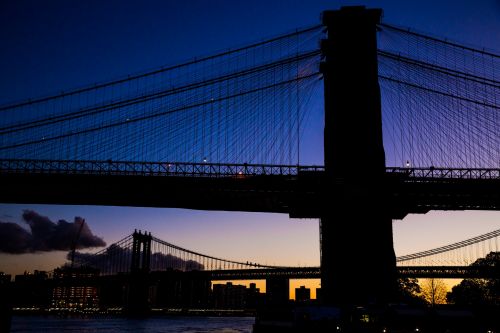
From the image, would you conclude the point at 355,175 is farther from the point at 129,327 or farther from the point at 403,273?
the point at 403,273

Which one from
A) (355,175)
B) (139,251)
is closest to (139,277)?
(139,251)

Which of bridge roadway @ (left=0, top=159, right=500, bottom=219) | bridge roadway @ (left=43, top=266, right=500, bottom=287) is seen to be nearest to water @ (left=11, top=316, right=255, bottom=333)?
bridge roadway @ (left=43, top=266, right=500, bottom=287)

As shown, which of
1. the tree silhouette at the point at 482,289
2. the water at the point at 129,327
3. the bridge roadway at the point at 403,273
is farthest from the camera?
the tree silhouette at the point at 482,289

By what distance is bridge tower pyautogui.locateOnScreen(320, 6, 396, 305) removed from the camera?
28438mm

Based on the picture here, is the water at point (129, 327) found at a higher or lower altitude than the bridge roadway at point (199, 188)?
lower

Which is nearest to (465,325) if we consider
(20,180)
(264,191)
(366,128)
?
(366,128)

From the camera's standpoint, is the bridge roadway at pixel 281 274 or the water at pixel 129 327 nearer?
the water at pixel 129 327

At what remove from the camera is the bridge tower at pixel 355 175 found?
2844cm

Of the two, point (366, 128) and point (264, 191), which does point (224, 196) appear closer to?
point (264, 191)

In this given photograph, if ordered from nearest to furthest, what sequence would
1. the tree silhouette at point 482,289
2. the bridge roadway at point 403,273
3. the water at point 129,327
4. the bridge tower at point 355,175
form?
the bridge tower at point 355,175 → the water at point 129,327 → the bridge roadway at point 403,273 → the tree silhouette at point 482,289

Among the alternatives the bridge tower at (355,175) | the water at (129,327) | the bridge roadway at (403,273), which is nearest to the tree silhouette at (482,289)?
the bridge roadway at (403,273)

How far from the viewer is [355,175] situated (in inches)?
1147

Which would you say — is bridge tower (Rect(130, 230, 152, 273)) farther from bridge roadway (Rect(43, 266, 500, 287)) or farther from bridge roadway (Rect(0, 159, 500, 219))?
bridge roadway (Rect(0, 159, 500, 219))

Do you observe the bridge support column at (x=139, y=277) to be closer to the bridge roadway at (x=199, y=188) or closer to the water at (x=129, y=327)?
the water at (x=129, y=327)
